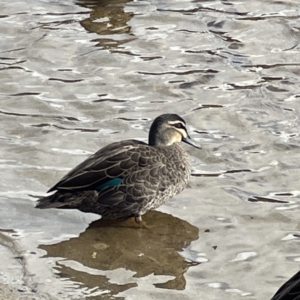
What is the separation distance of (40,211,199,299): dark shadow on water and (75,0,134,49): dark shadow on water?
390 centimetres

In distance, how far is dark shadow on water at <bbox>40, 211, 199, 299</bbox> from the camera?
6.51 metres

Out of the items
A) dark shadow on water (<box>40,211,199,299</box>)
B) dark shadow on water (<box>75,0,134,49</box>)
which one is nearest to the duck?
dark shadow on water (<box>40,211,199,299</box>)

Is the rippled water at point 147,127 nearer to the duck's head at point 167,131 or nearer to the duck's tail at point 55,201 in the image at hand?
the duck's tail at point 55,201

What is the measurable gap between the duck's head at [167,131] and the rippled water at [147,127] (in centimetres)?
37

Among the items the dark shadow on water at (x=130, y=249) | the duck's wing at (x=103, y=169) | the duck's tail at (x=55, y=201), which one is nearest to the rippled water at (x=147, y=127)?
the dark shadow on water at (x=130, y=249)

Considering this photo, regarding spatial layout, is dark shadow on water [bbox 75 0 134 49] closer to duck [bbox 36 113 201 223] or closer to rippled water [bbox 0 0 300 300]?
rippled water [bbox 0 0 300 300]

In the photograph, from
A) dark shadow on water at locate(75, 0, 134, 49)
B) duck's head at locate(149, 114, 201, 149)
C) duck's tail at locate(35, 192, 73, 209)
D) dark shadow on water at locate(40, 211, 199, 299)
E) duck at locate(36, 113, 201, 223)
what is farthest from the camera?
dark shadow on water at locate(75, 0, 134, 49)

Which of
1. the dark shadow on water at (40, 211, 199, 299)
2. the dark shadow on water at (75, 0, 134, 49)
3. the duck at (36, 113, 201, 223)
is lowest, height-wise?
the dark shadow on water at (40, 211, 199, 299)

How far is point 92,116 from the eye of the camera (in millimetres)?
9203

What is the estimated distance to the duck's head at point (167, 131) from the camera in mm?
7961

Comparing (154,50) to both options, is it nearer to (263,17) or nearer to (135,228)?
(263,17)

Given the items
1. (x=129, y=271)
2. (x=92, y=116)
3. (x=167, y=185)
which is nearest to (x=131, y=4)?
(x=92, y=116)

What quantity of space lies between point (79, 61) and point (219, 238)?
397 cm

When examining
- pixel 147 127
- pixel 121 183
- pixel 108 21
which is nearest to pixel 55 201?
pixel 121 183
